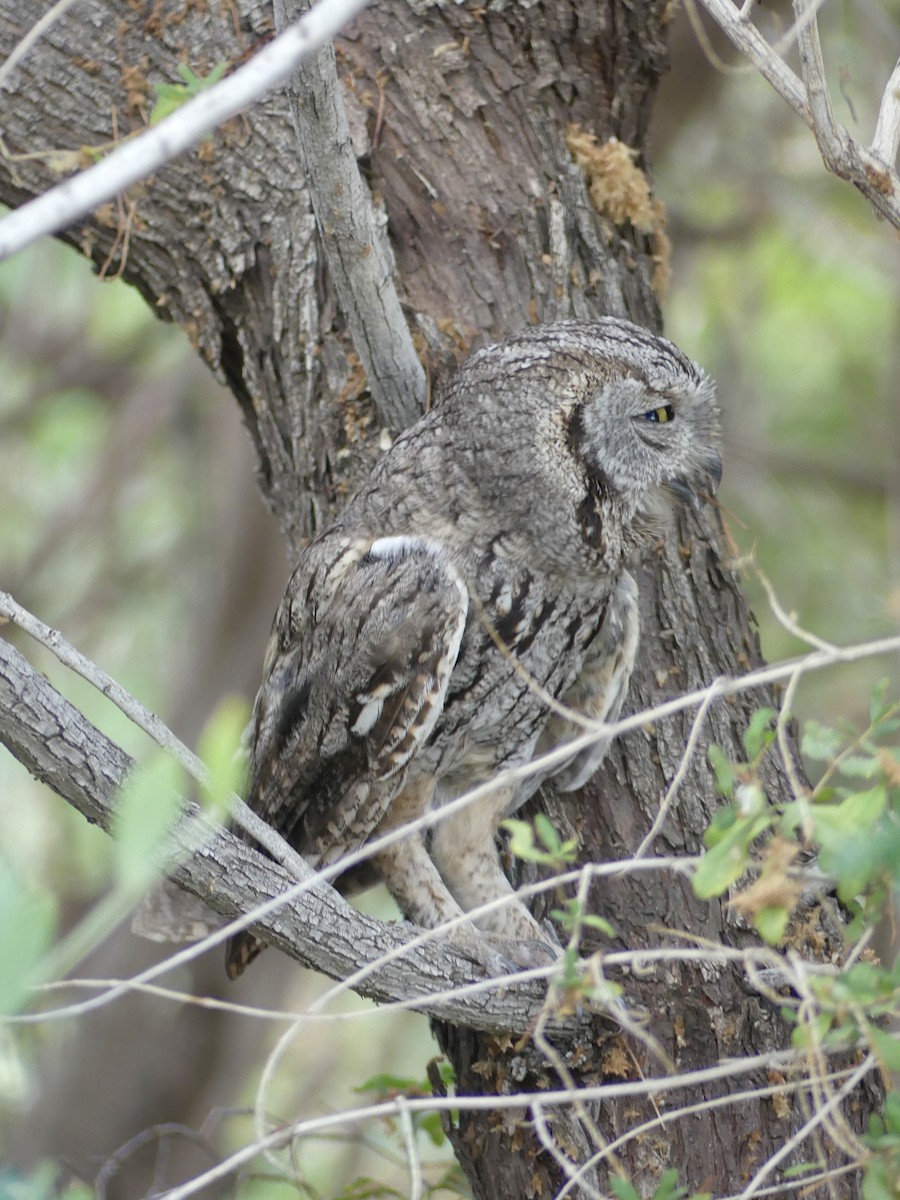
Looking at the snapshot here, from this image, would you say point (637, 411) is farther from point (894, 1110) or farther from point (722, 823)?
point (894, 1110)

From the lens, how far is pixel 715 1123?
2014mm

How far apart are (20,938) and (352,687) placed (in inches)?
50.3

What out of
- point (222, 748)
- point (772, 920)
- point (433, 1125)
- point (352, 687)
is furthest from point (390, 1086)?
point (222, 748)

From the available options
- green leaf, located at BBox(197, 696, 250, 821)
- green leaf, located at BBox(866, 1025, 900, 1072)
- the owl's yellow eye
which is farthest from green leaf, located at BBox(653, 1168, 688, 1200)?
the owl's yellow eye

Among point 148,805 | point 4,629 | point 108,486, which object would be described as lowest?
point 148,805

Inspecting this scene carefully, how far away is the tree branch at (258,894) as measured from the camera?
142cm

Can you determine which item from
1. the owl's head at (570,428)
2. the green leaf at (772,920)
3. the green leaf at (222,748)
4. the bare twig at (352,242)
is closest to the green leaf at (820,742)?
the green leaf at (772,920)

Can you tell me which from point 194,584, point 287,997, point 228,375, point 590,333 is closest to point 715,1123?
point 590,333

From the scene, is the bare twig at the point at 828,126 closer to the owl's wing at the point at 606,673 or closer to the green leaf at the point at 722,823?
the owl's wing at the point at 606,673

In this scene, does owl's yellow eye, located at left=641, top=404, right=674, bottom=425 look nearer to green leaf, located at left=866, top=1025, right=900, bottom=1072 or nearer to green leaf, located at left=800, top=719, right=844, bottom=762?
green leaf, located at left=800, top=719, right=844, bottom=762

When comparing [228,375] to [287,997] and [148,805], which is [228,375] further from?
[287,997]

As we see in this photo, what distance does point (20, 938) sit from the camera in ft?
2.80

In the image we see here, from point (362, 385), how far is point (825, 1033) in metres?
1.52

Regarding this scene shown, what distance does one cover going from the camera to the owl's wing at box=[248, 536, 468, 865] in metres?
2.07
